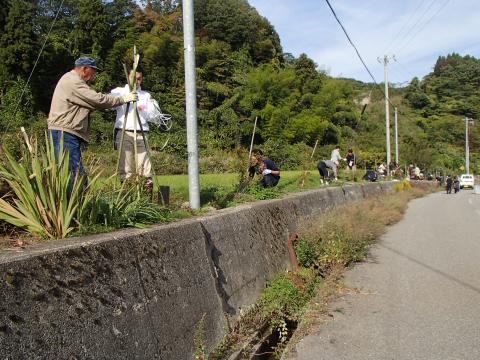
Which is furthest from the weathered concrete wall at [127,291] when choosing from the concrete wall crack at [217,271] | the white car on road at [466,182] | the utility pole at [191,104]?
the white car on road at [466,182]

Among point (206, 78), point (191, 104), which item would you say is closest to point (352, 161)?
point (191, 104)

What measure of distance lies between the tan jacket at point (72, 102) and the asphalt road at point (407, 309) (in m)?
3.14

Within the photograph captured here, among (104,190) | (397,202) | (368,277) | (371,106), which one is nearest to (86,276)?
(104,190)

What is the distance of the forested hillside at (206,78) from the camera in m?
28.0

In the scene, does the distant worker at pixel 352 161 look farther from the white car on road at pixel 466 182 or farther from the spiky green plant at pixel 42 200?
the white car on road at pixel 466 182

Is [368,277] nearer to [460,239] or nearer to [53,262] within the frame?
[460,239]

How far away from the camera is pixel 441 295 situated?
6.54 meters

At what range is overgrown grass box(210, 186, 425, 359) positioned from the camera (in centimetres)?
504

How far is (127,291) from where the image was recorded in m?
3.29

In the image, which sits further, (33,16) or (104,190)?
(33,16)

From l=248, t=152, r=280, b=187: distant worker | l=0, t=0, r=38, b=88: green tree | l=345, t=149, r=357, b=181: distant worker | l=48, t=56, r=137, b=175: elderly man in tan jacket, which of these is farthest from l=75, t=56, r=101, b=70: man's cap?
l=0, t=0, r=38, b=88: green tree

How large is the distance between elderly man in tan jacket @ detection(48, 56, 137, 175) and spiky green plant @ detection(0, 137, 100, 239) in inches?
43.2

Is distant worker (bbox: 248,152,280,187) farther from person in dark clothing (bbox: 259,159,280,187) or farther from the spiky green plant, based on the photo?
the spiky green plant

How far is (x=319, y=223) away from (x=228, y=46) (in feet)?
141
